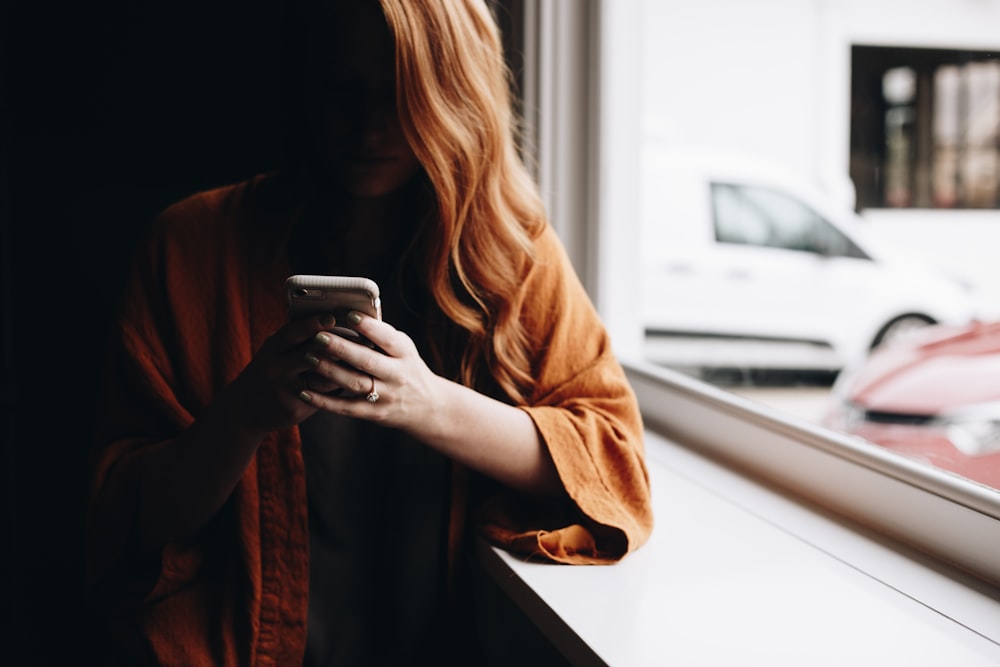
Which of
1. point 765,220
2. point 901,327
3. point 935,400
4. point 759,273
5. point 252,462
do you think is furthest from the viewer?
point 765,220

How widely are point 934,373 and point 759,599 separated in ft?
2.38

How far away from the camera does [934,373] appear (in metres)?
1.30

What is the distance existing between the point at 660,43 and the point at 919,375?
829mm

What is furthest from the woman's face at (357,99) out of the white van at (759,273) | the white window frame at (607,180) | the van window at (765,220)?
the van window at (765,220)

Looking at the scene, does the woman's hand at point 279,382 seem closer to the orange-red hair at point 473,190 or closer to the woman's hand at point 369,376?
the woman's hand at point 369,376

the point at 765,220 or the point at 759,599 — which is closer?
the point at 759,599

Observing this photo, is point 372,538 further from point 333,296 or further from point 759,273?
point 759,273

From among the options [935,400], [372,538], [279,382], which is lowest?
[372,538]

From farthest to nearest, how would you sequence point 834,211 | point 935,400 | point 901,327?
point 834,211, point 901,327, point 935,400

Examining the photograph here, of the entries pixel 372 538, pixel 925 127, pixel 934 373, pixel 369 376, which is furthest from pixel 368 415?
pixel 925 127

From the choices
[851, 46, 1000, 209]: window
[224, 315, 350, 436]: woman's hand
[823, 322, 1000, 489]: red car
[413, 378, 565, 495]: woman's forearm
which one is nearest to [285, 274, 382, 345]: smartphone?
[224, 315, 350, 436]: woman's hand

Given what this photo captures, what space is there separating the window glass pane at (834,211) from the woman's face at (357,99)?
652 mm

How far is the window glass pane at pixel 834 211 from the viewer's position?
1.23m

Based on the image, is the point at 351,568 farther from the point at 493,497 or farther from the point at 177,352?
the point at 177,352
